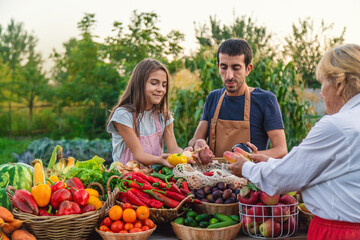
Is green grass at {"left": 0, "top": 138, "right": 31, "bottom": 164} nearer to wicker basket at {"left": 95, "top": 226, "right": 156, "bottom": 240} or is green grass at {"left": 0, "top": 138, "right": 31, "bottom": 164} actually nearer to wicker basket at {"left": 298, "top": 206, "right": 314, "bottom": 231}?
wicker basket at {"left": 95, "top": 226, "right": 156, "bottom": 240}

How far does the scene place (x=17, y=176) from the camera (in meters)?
2.64

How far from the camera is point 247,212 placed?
235 centimetres

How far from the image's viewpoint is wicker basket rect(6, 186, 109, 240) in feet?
7.07

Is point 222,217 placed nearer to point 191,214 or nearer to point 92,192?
point 191,214

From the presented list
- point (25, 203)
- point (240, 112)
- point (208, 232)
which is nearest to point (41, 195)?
point (25, 203)

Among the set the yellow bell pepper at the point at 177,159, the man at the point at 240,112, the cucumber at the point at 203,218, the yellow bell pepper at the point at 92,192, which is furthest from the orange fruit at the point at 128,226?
the man at the point at 240,112

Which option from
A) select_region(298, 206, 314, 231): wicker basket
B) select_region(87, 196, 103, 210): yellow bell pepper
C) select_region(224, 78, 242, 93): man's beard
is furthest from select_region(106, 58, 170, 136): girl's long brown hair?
select_region(298, 206, 314, 231): wicker basket

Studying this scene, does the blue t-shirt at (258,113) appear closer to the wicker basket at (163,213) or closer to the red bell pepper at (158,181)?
the red bell pepper at (158,181)

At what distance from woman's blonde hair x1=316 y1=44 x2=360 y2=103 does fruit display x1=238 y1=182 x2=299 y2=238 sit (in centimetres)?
85

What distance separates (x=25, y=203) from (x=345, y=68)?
80.4 inches

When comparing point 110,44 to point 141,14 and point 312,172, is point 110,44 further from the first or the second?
point 312,172

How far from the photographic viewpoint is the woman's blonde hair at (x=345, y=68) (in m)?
1.81

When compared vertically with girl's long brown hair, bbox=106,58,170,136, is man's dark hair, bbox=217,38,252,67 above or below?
above

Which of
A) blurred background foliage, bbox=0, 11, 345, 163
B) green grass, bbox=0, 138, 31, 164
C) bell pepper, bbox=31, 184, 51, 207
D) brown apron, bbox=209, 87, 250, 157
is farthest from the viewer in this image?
green grass, bbox=0, 138, 31, 164
